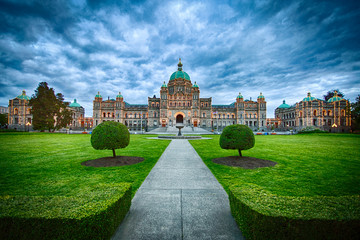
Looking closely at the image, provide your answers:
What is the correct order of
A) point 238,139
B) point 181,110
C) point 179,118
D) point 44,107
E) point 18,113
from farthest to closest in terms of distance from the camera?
point 179,118
point 181,110
point 18,113
point 44,107
point 238,139

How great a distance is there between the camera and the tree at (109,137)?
8445mm

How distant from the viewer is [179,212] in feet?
12.1

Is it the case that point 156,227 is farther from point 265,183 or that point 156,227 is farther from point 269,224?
point 265,183

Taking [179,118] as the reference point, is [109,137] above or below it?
below

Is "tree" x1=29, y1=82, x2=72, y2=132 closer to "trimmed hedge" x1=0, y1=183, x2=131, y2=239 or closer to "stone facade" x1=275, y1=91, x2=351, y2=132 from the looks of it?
"trimmed hedge" x1=0, y1=183, x2=131, y2=239

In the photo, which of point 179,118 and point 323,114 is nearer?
point 323,114

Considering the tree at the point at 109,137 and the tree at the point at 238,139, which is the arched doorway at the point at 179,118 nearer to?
the tree at the point at 238,139

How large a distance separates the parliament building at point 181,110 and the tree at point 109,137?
171 ft

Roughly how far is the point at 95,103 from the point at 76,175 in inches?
3123

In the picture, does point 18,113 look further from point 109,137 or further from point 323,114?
point 323,114

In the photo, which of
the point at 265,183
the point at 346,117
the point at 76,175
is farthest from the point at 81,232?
the point at 346,117

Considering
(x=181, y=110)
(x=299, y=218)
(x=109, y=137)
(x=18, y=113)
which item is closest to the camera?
(x=299, y=218)

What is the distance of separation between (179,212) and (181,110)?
2446 inches

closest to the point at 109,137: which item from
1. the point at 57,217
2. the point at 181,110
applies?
the point at 57,217
